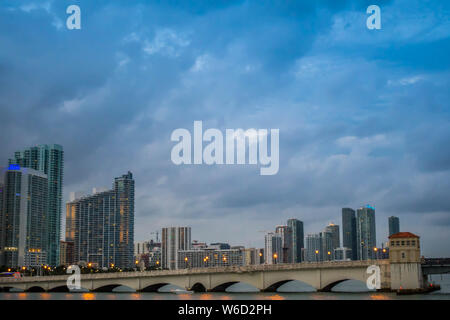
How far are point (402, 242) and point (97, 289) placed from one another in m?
75.7

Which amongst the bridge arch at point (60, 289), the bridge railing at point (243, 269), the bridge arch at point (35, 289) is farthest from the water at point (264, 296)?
the bridge arch at point (35, 289)

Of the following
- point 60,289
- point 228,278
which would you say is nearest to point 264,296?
point 228,278

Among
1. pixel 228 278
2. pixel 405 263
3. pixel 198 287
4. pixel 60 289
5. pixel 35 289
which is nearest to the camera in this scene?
pixel 405 263

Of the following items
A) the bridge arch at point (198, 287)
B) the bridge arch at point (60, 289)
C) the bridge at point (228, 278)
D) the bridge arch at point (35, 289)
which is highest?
the bridge at point (228, 278)

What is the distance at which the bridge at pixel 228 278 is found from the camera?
299ft

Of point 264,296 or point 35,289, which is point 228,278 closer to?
point 264,296

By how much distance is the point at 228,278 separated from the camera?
346ft

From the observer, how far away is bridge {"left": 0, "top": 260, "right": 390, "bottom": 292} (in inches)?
3585

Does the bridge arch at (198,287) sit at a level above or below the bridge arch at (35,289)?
above
